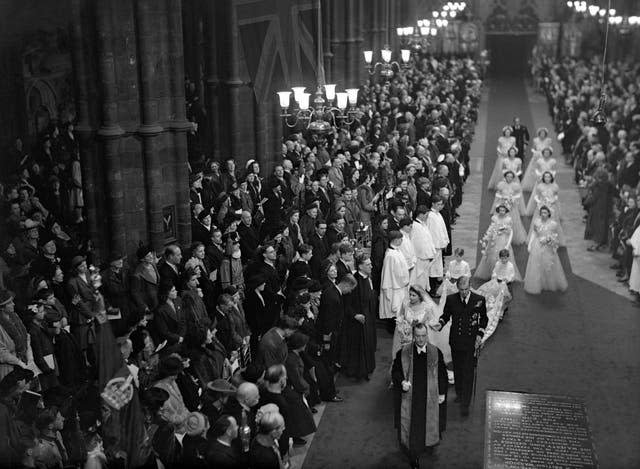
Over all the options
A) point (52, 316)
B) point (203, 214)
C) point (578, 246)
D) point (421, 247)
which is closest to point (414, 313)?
point (421, 247)

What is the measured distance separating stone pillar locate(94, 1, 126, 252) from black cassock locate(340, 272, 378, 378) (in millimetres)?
4096

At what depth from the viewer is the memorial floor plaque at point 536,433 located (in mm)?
9406

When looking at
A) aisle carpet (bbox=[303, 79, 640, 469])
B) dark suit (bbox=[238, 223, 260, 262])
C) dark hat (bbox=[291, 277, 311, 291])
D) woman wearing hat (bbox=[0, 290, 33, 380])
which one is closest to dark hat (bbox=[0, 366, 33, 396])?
woman wearing hat (bbox=[0, 290, 33, 380])

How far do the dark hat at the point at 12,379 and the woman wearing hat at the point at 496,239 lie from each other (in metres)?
9.62

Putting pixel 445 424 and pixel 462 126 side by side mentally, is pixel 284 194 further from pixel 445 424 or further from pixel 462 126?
pixel 462 126

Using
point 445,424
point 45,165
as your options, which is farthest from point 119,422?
point 45,165

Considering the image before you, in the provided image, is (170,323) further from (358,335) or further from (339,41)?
(339,41)

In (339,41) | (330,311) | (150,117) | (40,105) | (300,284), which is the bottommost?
(330,311)

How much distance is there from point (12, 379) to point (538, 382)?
7174mm

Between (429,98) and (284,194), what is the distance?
1353cm

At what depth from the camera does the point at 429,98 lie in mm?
29203

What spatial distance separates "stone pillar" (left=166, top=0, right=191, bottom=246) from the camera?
14148 millimetres

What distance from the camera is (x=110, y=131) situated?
13125 millimetres

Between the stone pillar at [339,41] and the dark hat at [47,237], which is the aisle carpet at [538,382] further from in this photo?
the stone pillar at [339,41]
